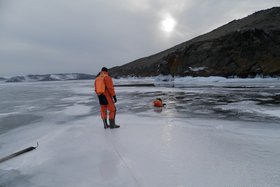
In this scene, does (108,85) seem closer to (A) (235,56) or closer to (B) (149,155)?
(B) (149,155)

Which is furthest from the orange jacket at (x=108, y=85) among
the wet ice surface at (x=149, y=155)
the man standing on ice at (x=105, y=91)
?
the wet ice surface at (x=149, y=155)

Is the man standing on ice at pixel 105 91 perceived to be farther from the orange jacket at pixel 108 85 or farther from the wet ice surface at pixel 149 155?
the wet ice surface at pixel 149 155

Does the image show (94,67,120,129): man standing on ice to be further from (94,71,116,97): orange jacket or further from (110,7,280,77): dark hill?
(110,7,280,77): dark hill

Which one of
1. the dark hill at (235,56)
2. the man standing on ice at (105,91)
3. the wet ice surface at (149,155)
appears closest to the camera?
the wet ice surface at (149,155)

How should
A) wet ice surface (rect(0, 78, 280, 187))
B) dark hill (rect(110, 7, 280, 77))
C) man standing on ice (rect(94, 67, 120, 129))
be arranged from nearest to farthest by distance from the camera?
1. wet ice surface (rect(0, 78, 280, 187))
2. man standing on ice (rect(94, 67, 120, 129))
3. dark hill (rect(110, 7, 280, 77))

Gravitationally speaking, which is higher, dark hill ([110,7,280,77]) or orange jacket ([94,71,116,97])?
dark hill ([110,7,280,77])

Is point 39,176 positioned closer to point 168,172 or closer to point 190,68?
point 168,172

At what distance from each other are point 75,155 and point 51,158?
1.30ft

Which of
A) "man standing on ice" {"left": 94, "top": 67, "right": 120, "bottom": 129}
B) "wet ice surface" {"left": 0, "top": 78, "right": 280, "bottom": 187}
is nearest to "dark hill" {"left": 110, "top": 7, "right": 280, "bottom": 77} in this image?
"wet ice surface" {"left": 0, "top": 78, "right": 280, "bottom": 187}

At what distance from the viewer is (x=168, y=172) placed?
2713 millimetres

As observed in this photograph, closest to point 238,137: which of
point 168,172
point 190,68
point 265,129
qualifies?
point 265,129

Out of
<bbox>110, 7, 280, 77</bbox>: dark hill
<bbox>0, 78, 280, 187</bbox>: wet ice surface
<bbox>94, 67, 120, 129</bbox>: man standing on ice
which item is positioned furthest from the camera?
<bbox>110, 7, 280, 77</bbox>: dark hill

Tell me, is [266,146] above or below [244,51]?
below

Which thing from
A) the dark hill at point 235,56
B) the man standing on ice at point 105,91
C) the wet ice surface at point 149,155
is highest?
the dark hill at point 235,56
